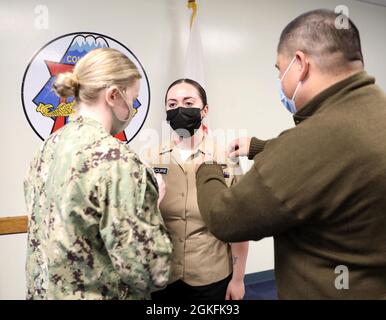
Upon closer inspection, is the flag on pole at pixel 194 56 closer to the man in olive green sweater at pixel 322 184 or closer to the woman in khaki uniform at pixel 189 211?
the woman in khaki uniform at pixel 189 211

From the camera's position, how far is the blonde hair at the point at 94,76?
3.29 ft

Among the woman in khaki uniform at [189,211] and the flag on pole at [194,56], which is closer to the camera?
the woman in khaki uniform at [189,211]

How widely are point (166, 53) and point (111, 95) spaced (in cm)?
195

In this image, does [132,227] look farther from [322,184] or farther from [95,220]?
[322,184]

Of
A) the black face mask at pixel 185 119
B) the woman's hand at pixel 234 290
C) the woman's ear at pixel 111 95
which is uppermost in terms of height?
the woman's ear at pixel 111 95

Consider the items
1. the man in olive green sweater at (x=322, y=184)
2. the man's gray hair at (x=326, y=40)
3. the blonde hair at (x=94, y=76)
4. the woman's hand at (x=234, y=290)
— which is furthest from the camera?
the woman's hand at (x=234, y=290)

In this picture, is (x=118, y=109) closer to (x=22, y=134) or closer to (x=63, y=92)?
(x=63, y=92)

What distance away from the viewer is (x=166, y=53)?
283 centimetres

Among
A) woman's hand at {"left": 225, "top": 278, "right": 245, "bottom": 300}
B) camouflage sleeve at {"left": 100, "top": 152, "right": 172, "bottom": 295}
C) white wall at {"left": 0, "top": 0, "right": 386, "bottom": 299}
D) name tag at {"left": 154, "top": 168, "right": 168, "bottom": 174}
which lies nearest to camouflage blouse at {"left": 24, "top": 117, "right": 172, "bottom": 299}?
camouflage sleeve at {"left": 100, "top": 152, "right": 172, "bottom": 295}

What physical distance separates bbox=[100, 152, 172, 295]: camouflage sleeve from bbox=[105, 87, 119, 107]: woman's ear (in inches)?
8.9

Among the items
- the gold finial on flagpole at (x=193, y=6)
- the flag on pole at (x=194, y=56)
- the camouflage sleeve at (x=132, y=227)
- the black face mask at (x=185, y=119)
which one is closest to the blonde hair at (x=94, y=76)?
the camouflage sleeve at (x=132, y=227)

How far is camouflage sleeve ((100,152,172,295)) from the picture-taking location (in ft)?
2.91

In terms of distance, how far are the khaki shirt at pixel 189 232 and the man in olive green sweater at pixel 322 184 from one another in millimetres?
464

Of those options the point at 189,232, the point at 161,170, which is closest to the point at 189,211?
the point at 189,232
